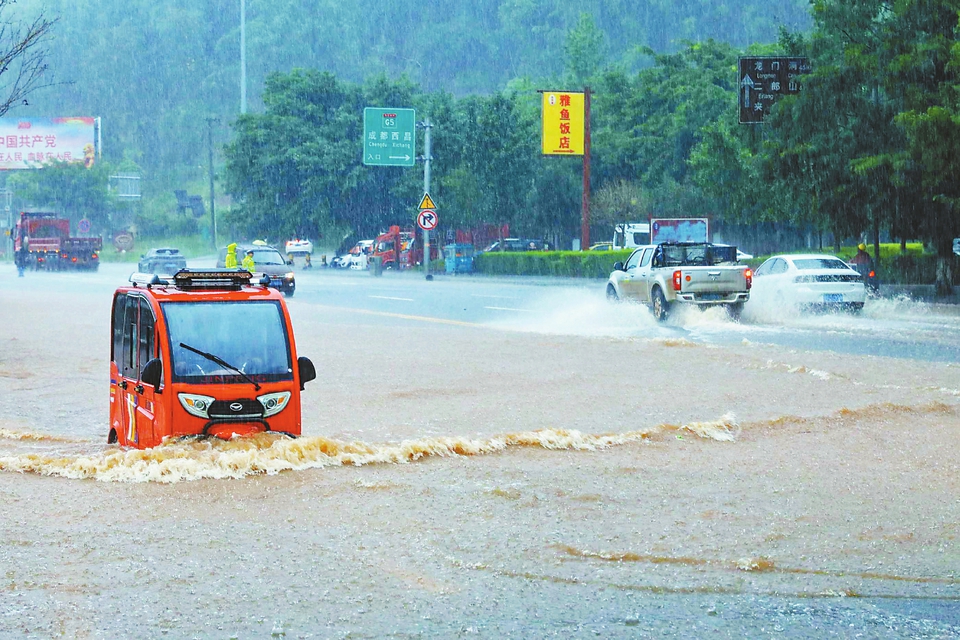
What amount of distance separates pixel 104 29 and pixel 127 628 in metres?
149

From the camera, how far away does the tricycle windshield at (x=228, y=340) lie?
30.1 feet

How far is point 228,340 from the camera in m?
9.36

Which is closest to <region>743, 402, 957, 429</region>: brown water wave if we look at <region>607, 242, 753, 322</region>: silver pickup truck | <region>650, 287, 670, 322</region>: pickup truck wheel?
<region>607, 242, 753, 322</region>: silver pickup truck

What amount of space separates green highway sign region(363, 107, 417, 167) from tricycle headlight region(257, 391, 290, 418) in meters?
45.8

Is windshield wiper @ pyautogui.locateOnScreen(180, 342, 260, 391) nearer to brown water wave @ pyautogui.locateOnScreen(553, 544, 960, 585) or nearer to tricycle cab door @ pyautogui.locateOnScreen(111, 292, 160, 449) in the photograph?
tricycle cab door @ pyautogui.locateOnScreen(111, 292, 160, 449)

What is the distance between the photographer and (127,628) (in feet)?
18.7

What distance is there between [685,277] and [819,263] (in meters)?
3.63

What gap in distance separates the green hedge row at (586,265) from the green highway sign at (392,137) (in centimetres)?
608

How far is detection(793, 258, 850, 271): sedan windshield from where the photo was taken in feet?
86.4

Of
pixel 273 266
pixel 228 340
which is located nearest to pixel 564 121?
pixel 273 266

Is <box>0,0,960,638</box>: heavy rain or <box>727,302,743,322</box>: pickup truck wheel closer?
<box>0,0,960,638</box>: heavy rain

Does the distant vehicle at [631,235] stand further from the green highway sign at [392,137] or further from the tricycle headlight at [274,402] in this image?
the tricycle headlight at [274,402]

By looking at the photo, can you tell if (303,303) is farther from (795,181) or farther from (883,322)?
(883,322)

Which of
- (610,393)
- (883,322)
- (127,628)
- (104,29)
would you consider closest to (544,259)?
(883,322)
